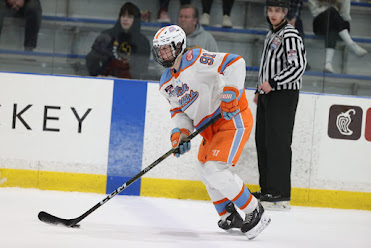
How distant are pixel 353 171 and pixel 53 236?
2.52 meters

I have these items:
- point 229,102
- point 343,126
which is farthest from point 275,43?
point 229,102

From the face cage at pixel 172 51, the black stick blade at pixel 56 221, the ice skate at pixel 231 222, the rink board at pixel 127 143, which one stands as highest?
the face cage at pixel 172 51

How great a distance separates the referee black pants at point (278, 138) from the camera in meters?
4.08

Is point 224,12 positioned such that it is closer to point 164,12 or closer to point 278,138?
point 164,12

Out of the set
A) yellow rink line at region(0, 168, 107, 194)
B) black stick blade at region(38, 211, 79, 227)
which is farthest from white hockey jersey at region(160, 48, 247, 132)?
yellow rink line at region(0, 168, 107, 194)

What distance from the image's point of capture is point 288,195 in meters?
4.11

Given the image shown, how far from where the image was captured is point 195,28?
4.49 m

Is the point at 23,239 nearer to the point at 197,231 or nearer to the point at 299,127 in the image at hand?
the point at 197,231

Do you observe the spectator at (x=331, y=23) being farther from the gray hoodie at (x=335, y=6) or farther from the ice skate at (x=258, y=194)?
the ice skate at (x=258, y=194)

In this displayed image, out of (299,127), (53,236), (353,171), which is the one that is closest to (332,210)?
(353,171)

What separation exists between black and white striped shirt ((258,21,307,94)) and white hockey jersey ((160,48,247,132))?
38.9 inches

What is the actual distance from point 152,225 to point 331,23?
2.28 meters

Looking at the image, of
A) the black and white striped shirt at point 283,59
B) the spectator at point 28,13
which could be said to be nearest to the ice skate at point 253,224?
the black and white striped shirt at point 283,59

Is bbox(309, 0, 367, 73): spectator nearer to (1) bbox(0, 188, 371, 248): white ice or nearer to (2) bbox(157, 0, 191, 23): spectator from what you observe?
(2) bbox(157, 0, 191, 23): spectator
